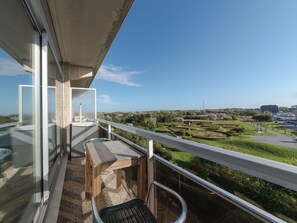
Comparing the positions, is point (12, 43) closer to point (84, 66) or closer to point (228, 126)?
point (84, 66)

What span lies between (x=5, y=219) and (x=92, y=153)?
34.4 inches

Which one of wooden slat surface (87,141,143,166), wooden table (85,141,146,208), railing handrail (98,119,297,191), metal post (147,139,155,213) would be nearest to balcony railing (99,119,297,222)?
railing handrail (98,119,297,191)

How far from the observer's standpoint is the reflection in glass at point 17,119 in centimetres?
113

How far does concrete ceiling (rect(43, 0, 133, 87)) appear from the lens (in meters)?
2.26

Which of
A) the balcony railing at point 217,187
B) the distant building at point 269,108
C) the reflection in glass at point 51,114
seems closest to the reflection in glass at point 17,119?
the reflection in glass at point 51,114

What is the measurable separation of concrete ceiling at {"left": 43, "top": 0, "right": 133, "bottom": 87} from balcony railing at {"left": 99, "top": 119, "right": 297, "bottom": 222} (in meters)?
1.85

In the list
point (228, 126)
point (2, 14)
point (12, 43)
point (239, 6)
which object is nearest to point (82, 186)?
point (12, 43)

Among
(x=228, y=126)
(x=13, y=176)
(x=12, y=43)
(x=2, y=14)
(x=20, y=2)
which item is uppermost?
(x=20, y=2)

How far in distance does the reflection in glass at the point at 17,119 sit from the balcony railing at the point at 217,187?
1050 millimetres

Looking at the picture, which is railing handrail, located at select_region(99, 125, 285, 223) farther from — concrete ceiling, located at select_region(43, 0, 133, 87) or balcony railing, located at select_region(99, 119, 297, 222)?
concrete ceiling, located at select_region(43, 0, 133, 87)

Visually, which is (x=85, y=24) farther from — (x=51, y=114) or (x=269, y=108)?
(x=269, y=108)

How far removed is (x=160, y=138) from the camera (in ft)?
4.57

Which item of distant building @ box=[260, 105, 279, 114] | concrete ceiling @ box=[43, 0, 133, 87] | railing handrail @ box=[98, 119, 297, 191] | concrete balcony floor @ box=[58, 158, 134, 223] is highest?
concrete ceiling @ box=[43, 0, 133, 87]

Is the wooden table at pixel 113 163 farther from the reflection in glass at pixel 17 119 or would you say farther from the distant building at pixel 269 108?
the distant building at pixel 269 108
